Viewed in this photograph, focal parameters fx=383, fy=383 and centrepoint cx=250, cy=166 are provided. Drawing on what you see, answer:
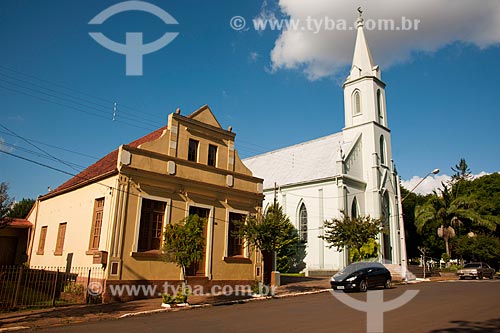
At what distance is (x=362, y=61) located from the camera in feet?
137

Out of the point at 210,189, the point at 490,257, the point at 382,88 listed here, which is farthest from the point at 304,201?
the point at 490,257

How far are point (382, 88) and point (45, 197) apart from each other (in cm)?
3371

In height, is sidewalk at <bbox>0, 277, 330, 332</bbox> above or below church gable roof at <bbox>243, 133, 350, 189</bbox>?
below

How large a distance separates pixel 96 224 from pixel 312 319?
1131 centimetres

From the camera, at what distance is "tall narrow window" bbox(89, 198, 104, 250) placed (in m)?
17.4

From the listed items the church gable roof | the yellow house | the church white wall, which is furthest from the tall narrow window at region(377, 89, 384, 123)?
the yellow house

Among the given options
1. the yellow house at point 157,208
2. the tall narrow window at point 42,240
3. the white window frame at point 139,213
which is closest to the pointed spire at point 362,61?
the yellow house at point 157,208

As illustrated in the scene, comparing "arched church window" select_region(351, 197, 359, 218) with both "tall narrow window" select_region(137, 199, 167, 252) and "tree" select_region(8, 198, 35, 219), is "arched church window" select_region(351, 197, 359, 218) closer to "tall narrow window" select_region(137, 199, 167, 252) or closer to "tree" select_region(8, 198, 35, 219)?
"tall narrow window" select_region(137, 199, 167, 252)

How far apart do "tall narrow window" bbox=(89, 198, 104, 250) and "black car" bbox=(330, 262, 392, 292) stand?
38.7 ft

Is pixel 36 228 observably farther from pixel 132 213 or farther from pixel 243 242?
pixel 243 242

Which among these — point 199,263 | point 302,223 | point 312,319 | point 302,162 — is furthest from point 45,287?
point 302,162

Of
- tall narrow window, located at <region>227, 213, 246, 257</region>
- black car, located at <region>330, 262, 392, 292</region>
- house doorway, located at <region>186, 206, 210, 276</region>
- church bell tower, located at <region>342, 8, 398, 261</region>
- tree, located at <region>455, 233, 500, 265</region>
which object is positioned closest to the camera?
house doorway, located at <region>186, 206, 210, 276</region>

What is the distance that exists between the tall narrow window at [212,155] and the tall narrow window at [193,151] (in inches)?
34.2

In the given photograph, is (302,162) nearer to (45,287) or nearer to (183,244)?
(183,244)
